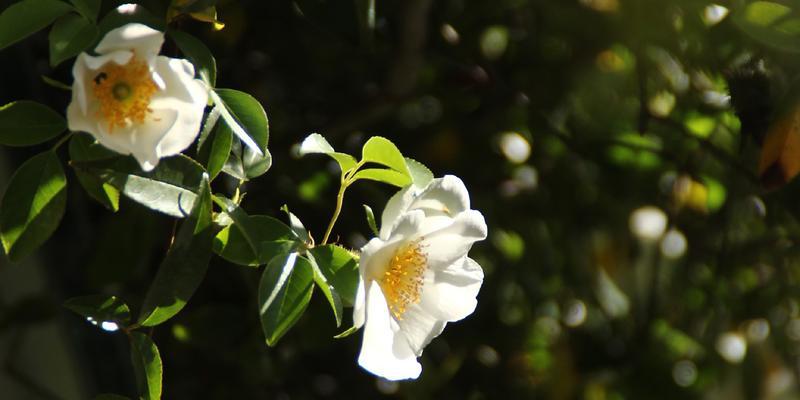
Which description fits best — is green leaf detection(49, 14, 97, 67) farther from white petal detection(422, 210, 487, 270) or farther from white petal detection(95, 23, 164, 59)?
white petal detection(422, 210, 487, 270)

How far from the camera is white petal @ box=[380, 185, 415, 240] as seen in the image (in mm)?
657

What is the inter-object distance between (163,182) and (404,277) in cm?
19

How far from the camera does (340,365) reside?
1.44 metres

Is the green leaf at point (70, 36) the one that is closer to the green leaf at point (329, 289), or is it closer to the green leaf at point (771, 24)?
the green leaf at point (329, 289)

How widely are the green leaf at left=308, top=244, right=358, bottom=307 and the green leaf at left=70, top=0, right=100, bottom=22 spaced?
199mm

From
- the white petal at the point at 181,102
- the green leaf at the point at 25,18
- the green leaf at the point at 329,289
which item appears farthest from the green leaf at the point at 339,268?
the green leaf at the point at 25,18

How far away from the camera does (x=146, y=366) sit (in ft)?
2.13

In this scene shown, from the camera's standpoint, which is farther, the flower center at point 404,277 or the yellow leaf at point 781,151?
the yellow leaf at point 781,151

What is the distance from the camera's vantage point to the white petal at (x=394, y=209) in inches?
25.9

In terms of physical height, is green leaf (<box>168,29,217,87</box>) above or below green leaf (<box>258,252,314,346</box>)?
above

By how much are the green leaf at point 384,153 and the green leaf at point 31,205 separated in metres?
0.21

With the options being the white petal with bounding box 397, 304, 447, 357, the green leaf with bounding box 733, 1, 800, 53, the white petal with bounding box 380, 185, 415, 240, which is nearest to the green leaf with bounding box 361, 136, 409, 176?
the white petal with bounding box 380, 185, 415, 240

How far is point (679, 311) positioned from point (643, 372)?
5.0 inches

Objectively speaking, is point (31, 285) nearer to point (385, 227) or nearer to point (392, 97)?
point (392, 97)
